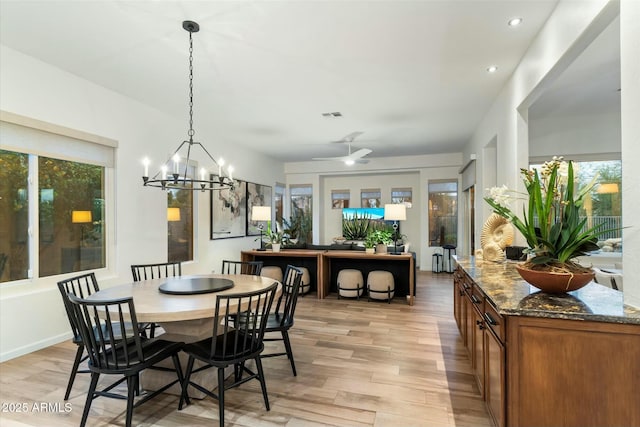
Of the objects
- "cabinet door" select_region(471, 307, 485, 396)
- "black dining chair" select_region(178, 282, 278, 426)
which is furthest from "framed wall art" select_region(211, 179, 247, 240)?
"cabinet door" select_region(471, 307, 485, 396)

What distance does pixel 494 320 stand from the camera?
1879 mm

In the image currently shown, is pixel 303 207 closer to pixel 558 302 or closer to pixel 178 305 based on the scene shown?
pixel 178 305

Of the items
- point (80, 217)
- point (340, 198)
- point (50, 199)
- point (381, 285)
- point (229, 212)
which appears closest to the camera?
point (50, 199)

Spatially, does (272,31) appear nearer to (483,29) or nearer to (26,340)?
(483,29)

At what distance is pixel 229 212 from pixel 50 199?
322cm

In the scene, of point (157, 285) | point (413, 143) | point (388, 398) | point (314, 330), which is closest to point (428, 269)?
point (413, 143)

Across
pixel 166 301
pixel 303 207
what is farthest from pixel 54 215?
pixel 303 207

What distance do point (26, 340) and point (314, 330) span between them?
2947 millimetres

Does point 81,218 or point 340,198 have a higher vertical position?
point 340,198

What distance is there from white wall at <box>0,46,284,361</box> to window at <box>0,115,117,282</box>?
12 cm

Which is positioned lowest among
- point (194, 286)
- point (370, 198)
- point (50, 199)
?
point (194, 286)

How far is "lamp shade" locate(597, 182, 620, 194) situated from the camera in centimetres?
531

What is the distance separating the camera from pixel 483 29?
2.87 meters

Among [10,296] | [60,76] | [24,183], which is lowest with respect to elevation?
[10,296]
